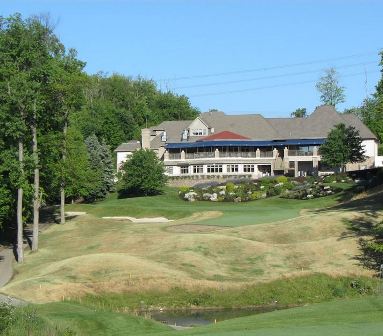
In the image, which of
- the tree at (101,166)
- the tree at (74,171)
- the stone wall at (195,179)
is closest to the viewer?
the tree at (74,171)

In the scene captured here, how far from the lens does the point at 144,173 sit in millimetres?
87125

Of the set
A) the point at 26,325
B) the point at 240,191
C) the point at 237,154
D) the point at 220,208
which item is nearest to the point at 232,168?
the point at 237,154

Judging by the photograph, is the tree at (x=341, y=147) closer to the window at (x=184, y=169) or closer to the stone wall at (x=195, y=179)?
the stone wall at (x=195, y=179)

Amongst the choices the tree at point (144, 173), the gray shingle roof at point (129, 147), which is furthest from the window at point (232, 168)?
the gray shingle roof at point (129, 147)

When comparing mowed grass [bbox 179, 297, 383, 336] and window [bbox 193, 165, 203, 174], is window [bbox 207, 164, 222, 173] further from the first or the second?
mowed grass [bbox 179, 297, 383, 336]

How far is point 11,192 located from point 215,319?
27.2 meters

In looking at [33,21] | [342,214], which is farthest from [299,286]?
[33,21]

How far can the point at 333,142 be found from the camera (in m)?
90.0

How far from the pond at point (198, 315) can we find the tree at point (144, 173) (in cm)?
5033

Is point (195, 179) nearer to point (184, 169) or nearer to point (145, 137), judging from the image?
point (184, 169)

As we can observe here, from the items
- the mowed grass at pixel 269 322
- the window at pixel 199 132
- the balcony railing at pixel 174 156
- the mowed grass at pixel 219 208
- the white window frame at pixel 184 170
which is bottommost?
the mowed grass at pixel 269 322

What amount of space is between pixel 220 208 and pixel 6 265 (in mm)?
26321

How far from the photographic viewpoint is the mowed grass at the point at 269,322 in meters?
23.2

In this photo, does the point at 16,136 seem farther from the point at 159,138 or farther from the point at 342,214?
the point at 159,138
